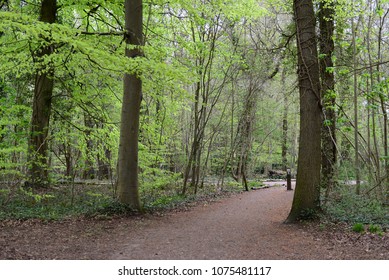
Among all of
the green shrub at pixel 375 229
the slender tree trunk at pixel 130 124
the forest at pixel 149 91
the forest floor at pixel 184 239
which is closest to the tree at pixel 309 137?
the forest at pixel 149 91

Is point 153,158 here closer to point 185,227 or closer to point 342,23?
point 185,227

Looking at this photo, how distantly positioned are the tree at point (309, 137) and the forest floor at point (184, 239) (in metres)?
0.55

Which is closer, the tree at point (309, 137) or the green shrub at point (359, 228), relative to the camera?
the green shrub at point (359, 228)

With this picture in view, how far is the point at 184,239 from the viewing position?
22.5ft


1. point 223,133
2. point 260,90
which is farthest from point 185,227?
point 223,133

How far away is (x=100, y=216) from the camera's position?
329 inches

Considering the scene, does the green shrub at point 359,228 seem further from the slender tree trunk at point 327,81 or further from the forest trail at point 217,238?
the slender tree trunk at point 327,81

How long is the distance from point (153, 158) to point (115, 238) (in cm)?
490

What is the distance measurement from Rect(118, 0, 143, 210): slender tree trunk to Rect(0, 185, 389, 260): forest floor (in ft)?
2.51

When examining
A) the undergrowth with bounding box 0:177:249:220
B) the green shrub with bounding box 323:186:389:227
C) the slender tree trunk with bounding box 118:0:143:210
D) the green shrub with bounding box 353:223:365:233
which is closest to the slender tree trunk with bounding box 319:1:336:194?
the green shrub with bounding box 323:186:389:227

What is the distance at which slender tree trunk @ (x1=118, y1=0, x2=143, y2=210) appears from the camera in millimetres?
8953

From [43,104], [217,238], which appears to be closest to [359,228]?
[217,238]

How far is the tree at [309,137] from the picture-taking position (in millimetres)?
8008

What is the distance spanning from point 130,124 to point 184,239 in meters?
3.55
